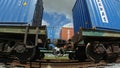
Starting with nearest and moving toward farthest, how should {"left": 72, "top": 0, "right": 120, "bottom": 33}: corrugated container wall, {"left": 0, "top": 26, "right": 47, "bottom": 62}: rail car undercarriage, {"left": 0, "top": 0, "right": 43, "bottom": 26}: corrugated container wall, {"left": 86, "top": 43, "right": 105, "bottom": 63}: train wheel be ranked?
{"left": 0, "top": 26, "right": 47, "bottom": 62}: rail car undercarriage
{"left": 86, "top": 43, "right": 105, "bottom": 63}: train wheel
{"left": 0, "top": 0, "right": 43, "bottom": 26}: corrugated container wall
{"left": 72, "top": 0, "right": 120, "bottom": 33}: corrugated container wall

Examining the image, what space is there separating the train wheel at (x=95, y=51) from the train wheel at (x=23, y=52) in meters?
2.36

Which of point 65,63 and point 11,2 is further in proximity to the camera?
point 11,2

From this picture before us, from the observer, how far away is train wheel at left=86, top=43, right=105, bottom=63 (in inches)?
342

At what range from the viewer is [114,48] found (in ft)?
29.5

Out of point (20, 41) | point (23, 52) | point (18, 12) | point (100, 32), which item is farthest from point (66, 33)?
point (23, 52)

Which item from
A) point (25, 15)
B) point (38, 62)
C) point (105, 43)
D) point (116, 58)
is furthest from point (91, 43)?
point (25, 15)

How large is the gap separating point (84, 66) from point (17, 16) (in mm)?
3649

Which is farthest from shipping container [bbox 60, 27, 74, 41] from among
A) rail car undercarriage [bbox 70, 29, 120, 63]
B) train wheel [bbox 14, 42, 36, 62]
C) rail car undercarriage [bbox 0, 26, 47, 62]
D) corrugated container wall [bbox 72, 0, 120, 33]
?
train wheel [bbox 14, 42, 36, 62]

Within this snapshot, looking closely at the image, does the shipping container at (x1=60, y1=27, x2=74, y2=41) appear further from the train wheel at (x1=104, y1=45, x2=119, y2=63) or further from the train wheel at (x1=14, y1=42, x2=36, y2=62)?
the train wheel at (x1=14, y1=42, x2=36, y2=62)

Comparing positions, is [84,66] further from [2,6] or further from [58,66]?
[2,6]

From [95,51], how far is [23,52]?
2.99 metres

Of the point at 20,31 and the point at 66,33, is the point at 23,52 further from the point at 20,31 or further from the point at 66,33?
the point at 66,33

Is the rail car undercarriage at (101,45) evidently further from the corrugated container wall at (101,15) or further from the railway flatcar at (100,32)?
the corrugated container wall at (101,15)

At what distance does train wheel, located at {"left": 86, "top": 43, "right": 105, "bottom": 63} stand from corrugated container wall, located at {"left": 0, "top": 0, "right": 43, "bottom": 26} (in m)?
2.70
